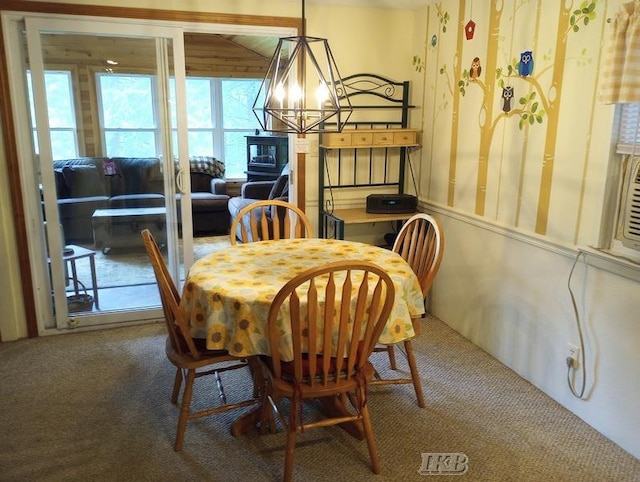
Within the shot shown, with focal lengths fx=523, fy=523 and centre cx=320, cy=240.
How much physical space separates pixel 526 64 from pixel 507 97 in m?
0.21

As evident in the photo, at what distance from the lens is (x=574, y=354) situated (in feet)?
8.11

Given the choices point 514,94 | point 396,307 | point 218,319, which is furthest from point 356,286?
point 514,94

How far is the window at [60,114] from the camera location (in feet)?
10.3

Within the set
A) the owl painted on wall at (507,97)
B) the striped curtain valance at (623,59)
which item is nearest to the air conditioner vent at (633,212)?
the striped curtain valance at (623,59)

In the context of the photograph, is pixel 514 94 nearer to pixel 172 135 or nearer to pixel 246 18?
pixel 246 18

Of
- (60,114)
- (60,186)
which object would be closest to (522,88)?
(60,114)

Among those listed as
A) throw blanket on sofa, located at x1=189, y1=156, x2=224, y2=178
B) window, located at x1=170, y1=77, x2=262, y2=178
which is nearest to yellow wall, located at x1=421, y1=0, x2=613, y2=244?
throw blanket on sofa, located at x1=189, y1=156, x2=224, y2=178

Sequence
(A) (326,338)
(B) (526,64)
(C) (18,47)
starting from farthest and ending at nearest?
1. (C) (18,47)
2. (B) (526,64)
3. (A) (326,338)

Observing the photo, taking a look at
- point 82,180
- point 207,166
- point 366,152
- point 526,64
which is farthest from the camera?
point 207,166

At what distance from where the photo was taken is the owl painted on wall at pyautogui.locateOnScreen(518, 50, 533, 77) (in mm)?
2623

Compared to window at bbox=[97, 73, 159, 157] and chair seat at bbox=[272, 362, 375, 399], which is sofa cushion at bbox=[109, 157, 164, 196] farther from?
chair seat at bbox=[272, 362, 375, 399]

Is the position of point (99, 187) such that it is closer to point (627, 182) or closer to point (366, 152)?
point (366, 152)

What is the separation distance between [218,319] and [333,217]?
173 centimetres

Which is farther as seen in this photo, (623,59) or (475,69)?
(475,69)
